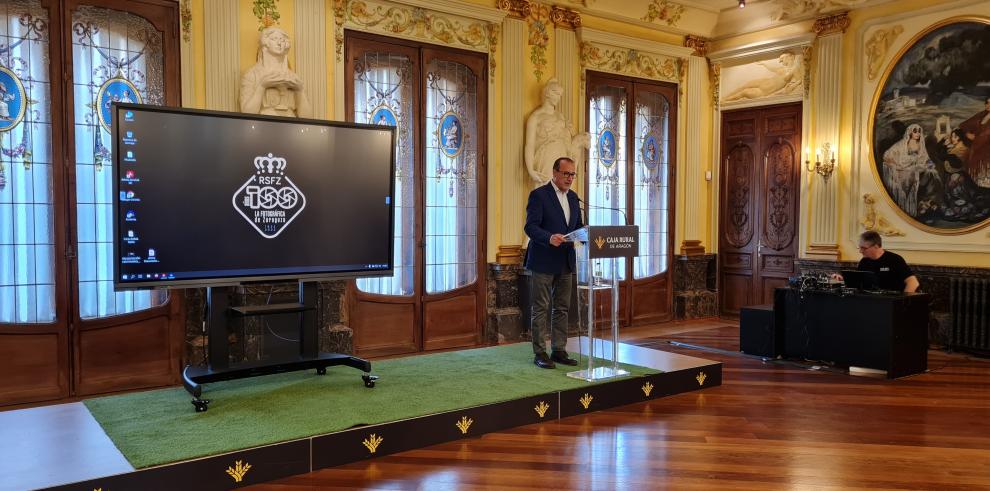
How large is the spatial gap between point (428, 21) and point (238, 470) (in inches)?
179

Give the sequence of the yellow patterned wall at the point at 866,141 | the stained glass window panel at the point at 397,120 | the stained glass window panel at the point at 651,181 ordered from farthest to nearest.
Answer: the stained glass window panel at the point at 651,181 < the yellow patterned wall at the point at 866,141 < the stained glass window panel at the point at 397,120

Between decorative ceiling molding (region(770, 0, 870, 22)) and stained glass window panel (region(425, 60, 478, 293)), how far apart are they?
3838mm

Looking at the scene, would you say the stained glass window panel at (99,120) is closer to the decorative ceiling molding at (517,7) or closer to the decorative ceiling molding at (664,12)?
the decorative ceiling molding at (517,7)

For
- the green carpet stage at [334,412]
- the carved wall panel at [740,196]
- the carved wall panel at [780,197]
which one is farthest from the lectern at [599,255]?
the carved wall panel at [740,196]

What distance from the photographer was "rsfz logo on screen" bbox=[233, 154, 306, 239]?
446 cm

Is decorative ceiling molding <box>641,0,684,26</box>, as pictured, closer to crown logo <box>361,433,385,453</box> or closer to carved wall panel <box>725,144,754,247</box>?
carved wall panel <box>725,144,754,247</box>

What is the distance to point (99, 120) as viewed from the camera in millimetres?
5008

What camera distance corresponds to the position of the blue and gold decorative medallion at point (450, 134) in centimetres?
668

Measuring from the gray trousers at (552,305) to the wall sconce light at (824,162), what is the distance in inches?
165

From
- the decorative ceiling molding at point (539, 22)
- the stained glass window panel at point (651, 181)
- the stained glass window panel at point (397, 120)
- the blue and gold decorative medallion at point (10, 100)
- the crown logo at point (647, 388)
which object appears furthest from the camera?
the stained glass window panel at point (651, 181)

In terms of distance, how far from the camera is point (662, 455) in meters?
3.68

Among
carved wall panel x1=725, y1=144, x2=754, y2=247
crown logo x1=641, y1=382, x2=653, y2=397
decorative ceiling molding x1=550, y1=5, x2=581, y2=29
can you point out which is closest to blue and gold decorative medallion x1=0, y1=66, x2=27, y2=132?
crown logo x1=641, y1=382, x2=653, y2=397

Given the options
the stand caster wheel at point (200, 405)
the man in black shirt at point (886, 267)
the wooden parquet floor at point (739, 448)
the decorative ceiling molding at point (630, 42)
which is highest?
the decorative ceiling molding at point (630, 42)

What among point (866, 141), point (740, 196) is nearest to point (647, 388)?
point (866, 141)
